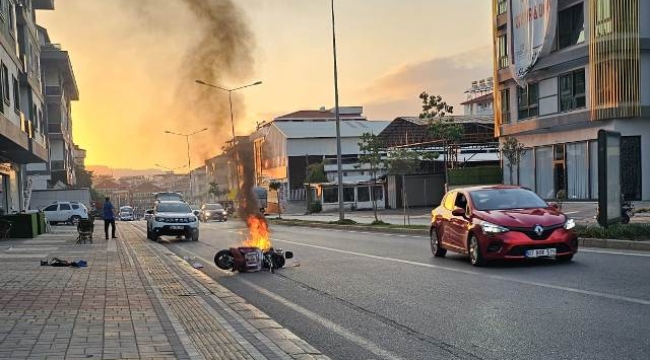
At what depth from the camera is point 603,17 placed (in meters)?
30.8

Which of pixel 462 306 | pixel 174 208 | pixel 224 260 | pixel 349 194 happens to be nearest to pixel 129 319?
pixel 462 306

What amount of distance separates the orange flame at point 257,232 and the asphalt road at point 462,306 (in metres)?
0.94

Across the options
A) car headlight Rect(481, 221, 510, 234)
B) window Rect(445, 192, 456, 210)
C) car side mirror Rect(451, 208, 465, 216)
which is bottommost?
car headlight Rect(481, 221, 510, 234)

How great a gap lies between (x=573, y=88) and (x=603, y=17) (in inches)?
162

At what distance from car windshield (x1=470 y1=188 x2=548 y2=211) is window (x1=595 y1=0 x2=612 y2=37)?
21256mm

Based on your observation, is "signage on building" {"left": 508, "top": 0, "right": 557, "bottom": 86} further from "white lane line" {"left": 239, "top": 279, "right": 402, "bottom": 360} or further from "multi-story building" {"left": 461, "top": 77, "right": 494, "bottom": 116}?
"multi-story building" {"left": 461, "top": 77, "right": 494, "bottom": 116}

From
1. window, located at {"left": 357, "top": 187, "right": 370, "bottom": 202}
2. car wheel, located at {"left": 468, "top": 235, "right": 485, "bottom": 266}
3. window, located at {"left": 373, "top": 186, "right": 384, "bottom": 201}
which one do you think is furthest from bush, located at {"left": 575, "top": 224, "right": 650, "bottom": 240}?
window, located at {"left": 357, "top": 187, "right": 370, "bottom": 202}

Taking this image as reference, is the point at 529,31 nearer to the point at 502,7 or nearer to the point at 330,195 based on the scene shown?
the point at 502,7

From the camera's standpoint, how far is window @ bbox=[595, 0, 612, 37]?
30375 mm

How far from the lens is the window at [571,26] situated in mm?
33188

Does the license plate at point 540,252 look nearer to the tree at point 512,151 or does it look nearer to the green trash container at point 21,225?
the green trash container at point 21,225

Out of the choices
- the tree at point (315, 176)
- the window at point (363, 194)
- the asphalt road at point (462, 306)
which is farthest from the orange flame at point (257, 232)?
the tree at point (315, 176)

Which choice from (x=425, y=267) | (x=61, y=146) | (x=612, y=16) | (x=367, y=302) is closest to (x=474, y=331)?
(x=367, y=302)

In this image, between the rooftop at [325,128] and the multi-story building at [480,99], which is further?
the multi-story building at [480,99]
